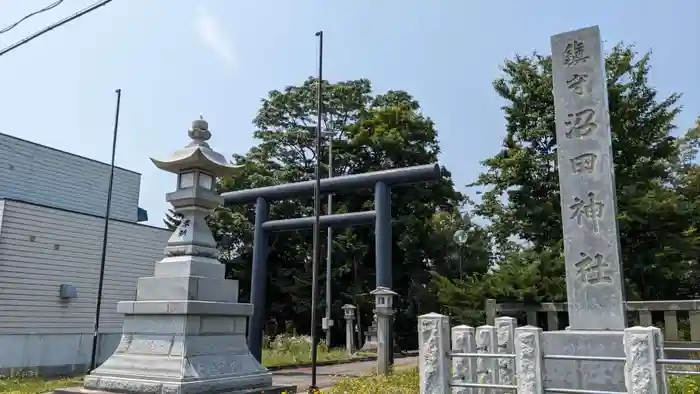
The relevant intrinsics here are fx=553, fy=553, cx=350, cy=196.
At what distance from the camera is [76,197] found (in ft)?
72.7

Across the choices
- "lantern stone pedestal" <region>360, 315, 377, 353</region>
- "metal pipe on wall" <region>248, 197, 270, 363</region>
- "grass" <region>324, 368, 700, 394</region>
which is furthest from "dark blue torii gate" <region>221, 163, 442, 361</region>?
"lantern stone pedestal" <region>360, 315, 377, 353</region>

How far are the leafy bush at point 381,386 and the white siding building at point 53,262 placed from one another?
36.1 ft

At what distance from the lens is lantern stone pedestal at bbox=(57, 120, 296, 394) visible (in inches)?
217

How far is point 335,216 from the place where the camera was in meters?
15.9

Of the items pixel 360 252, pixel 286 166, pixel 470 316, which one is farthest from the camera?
pixel 286 166

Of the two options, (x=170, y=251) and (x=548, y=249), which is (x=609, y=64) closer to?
(x=548, y=249)

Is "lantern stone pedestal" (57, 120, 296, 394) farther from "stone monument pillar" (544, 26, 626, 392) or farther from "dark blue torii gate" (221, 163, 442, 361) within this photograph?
"dark blue torii gate" (221, 163, 442, 361)

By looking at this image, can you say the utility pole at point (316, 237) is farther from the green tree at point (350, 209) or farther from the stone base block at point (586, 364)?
the green tree at point (350, 209)

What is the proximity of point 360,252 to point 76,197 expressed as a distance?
13.2 metres

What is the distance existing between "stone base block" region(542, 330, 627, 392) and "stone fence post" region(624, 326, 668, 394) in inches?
55.6

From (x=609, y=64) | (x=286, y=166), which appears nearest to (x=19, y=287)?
(x=286, y=166)

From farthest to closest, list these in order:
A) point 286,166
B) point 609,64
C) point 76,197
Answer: point 286,166, point 76,197, point 609,64

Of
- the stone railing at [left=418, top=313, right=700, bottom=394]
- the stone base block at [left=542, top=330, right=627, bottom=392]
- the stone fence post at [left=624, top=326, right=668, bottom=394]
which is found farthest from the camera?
the stone base block at [left=542, top=330, right=627, bottom=392]

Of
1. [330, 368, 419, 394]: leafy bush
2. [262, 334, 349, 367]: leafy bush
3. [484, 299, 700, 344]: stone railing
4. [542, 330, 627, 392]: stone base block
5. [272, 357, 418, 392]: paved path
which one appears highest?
→ [484, 299, 700, 344]: stone railing
